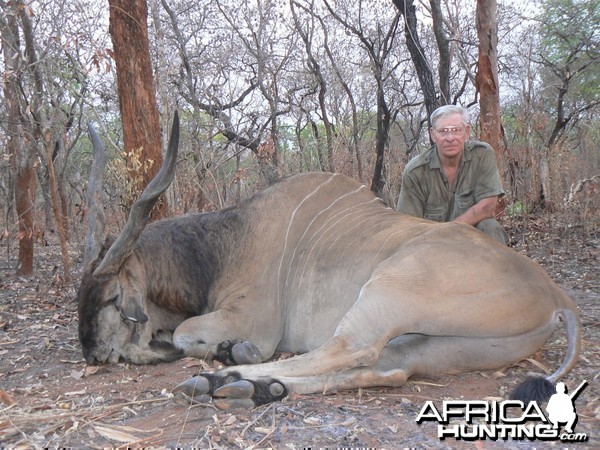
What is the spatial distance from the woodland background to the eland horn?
31cm

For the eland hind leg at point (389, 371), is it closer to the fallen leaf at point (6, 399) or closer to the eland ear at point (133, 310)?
the fallen leaf at point (6, 399)

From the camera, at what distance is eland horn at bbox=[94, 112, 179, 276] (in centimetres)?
323

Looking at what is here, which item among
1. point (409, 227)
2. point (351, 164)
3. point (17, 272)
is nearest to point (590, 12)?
point (351, 164)

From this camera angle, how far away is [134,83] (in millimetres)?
4805

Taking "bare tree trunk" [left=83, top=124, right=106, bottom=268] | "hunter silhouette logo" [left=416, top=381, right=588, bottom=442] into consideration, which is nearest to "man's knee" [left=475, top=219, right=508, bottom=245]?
"hunter silhouette logo" [left=416, top=381, right=588, bottom=442]

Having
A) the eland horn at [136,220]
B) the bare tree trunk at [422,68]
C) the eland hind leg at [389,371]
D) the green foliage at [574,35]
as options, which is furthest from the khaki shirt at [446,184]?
the green foliage at [574,35]

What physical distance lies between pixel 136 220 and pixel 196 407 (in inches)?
48.7

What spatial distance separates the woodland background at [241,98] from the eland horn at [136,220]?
12.2 inches

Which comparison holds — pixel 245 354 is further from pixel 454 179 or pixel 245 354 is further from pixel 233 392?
pixel 454 179

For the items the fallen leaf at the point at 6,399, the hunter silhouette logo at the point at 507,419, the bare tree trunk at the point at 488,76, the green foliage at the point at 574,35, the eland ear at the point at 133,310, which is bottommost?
the hunter silhouette logo at the point at 507,419

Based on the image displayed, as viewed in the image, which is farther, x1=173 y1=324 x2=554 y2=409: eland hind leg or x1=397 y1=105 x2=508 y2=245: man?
x1=397 y1=105 x2=508 y2=245: man

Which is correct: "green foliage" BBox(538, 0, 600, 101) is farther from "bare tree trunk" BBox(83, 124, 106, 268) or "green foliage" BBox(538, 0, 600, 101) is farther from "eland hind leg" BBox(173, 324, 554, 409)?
"bare tree trunk" BBox(83, 124, 106, 268)

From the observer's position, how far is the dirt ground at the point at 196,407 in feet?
6.86

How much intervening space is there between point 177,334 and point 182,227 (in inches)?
29.3
